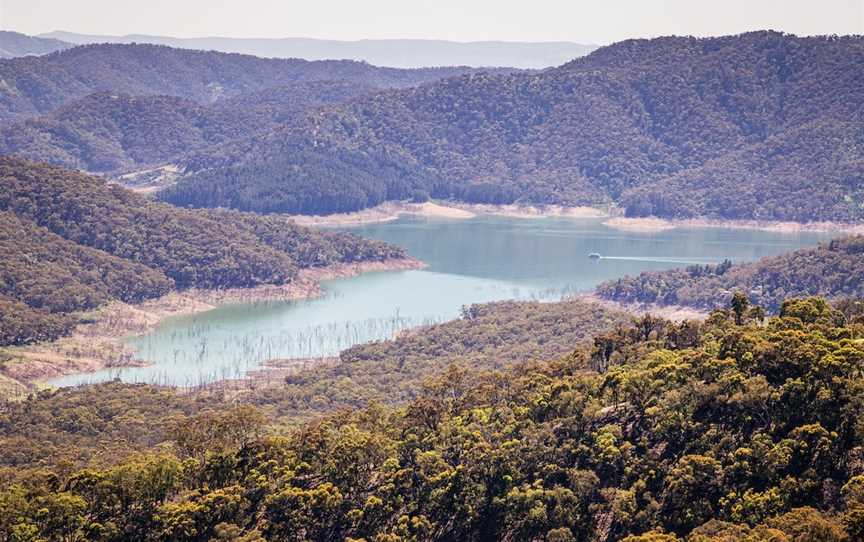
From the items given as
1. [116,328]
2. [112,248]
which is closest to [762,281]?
[116,328]

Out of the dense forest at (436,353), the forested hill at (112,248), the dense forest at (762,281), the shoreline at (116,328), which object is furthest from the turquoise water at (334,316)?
the dense forest at (762,281)

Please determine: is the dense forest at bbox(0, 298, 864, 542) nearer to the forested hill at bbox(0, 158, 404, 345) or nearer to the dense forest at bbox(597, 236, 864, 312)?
the forested hill at bbox(0, 158, 404, 345)

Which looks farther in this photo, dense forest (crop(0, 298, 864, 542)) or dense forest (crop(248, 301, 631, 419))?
dense forest (crop(248, 301, 631, 419))

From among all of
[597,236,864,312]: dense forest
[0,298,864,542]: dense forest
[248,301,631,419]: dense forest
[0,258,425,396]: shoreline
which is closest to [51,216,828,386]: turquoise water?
[0,258,425,396]: shoreline

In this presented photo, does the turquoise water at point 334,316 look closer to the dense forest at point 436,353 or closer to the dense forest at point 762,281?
the dense forest at point 436,353

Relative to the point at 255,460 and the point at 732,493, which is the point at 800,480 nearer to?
the point at 732,493
